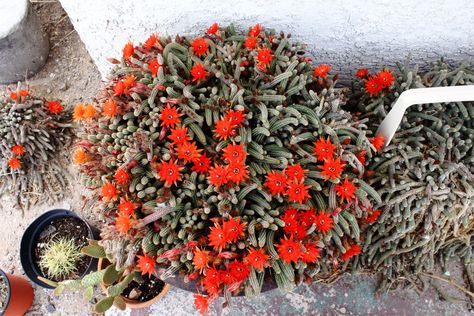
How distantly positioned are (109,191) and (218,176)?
14.6 inches

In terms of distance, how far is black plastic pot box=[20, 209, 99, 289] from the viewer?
2092mm

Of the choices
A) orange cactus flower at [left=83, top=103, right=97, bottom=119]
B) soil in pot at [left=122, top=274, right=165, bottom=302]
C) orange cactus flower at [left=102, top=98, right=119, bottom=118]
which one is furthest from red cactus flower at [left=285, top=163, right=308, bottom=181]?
soil in pot at [left=122, top=274, right=165, bottom=302]

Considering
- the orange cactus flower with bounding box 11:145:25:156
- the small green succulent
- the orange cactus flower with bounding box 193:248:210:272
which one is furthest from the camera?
the orange cactus flower with bounding box 11:145:25:156

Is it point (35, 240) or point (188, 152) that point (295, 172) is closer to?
point (188, 152)

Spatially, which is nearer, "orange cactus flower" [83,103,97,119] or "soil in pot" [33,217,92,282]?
"orange cactus flower" [83,103,97,119]

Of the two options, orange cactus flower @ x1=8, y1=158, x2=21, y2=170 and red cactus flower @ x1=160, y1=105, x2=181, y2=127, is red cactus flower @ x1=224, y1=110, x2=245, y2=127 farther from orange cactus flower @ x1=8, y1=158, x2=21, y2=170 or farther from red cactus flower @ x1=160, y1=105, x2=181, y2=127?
orange cactus flower @ x1=8, y1=158, x2=21, y2=170

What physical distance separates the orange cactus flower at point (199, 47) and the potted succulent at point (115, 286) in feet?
2.78

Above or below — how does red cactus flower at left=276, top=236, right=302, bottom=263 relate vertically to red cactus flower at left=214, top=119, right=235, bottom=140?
below

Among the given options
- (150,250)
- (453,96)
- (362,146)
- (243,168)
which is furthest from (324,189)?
(150,250)

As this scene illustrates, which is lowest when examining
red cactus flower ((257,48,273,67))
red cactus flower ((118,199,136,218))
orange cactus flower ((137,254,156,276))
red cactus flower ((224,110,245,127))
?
orange cactus flower ((137,254,156,276))

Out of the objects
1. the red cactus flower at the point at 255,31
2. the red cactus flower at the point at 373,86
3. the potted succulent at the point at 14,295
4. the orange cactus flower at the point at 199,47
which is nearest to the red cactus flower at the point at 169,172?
the orange cactus flower at the point at 199,47

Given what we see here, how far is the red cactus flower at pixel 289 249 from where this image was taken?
135 centimetres

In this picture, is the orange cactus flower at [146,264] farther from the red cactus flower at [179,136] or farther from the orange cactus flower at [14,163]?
the orange cactus flower at [14,163]

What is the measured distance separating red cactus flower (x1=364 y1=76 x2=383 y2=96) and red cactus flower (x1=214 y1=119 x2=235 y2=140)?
0.68 metres
